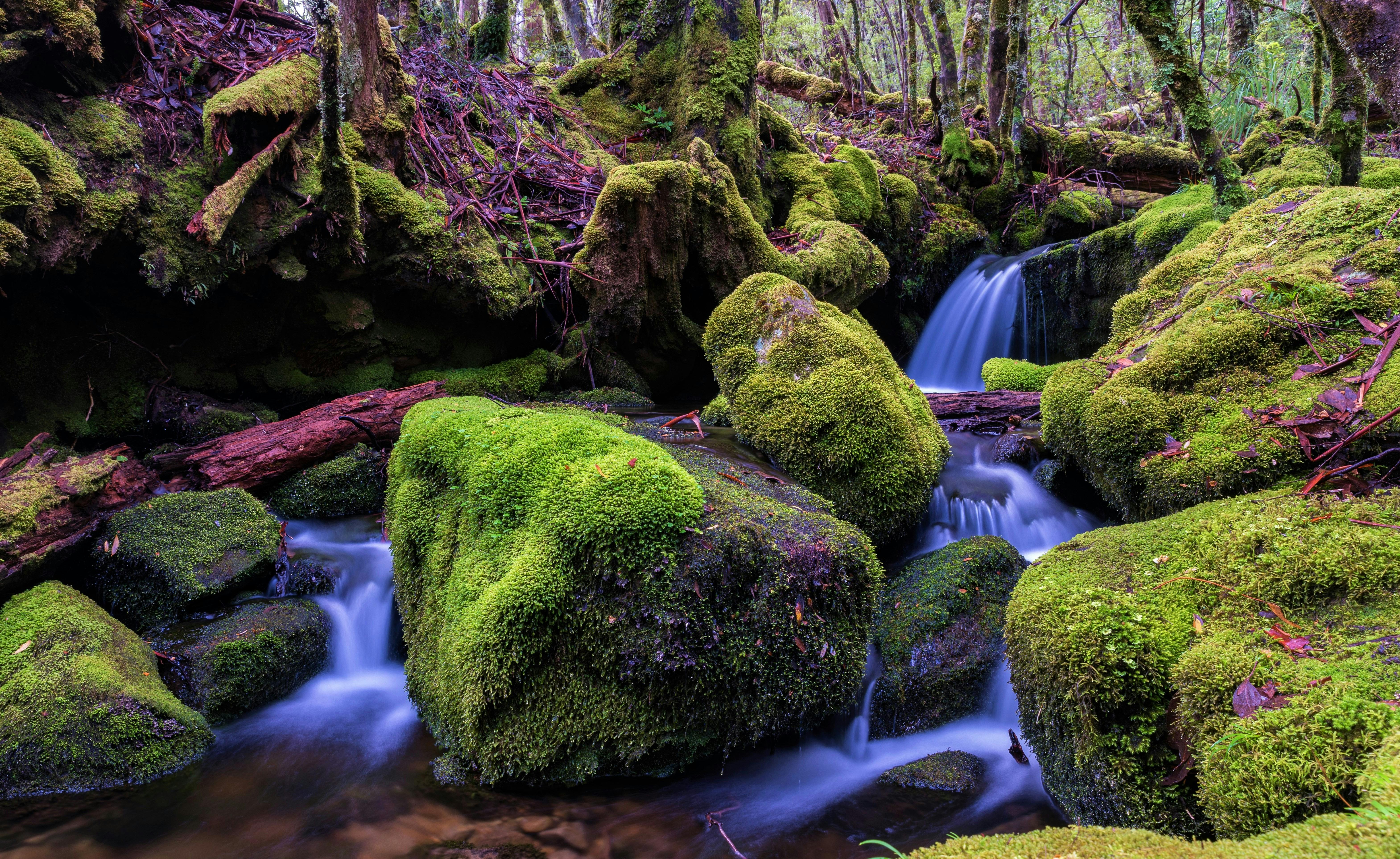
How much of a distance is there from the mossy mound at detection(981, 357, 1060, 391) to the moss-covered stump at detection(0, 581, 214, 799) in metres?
7.35

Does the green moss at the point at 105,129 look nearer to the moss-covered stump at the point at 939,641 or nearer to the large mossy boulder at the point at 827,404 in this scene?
the large mossy boulder at the point at 827,404

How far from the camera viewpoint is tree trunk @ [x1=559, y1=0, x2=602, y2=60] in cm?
1349

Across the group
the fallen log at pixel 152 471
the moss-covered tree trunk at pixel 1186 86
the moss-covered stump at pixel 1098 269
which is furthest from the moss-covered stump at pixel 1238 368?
the fallen log at pixel 152 471

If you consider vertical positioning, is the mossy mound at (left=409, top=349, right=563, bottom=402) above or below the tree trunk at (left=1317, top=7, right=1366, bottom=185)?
below

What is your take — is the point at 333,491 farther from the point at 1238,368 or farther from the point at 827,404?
the point at 1238,368

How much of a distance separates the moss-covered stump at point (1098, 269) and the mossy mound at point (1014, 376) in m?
1.15

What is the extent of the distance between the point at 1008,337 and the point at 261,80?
9052 millimetres

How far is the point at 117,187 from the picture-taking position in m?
5.01

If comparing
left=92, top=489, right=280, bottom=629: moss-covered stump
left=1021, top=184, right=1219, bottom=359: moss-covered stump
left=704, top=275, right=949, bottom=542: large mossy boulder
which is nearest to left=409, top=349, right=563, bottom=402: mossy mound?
left=704, top=275, right=949, bottom=542: large mossy boulder

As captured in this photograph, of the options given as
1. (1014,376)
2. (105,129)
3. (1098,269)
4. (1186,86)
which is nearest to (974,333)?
(1098,269)

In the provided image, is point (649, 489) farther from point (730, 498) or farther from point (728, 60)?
point (728, 60)

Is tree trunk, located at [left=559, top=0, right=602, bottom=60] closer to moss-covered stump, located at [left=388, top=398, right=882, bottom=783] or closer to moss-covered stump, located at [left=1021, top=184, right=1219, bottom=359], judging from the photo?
moss-covered stump, located at [left=1021, top=184, right=1219, bottom=359]

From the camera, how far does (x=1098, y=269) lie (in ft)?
29.2

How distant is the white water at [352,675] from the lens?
398cm
